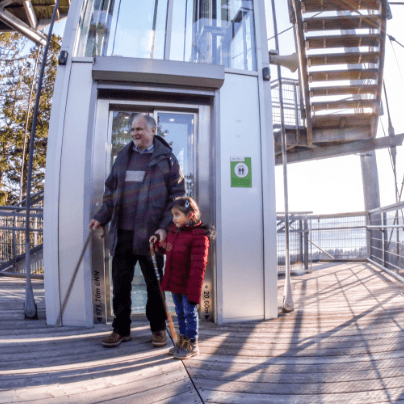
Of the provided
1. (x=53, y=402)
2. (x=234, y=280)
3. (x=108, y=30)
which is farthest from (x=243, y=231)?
(x=108, y=30)

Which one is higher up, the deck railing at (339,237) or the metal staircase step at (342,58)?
the metal staircase step at (342,58)

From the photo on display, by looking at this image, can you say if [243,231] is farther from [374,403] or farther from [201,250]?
[374,403]

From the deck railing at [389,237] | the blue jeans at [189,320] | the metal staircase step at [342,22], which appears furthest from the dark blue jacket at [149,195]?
the metal staircase step at [342,22]

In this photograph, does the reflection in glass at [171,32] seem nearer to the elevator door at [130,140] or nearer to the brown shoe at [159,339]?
the elevator door at [130,140]

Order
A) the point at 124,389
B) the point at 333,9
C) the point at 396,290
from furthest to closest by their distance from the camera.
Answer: the point at 333,9, the point at 396,290, the point at 124,389

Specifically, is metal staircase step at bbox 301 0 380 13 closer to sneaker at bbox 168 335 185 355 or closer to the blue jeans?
the blue jeans

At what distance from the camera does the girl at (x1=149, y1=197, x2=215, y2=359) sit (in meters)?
2.65

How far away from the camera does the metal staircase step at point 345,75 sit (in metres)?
7.38

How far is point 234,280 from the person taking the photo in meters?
3.58

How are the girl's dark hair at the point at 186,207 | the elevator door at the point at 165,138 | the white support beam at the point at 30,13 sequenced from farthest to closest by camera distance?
1. the white support beam at the point at 30,13
2. the elevator door at the point at 165,138
3. the girl's dark hair at the point at 186,207

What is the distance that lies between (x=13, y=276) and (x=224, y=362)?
5.72 meters

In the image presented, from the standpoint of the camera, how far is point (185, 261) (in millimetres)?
2711

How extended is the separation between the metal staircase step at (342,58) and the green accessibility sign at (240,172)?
447cm

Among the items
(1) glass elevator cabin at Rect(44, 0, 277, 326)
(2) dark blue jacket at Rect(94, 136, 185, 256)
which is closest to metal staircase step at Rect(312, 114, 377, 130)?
(1) glass elevator cabin at Rect(44, 0, 277, 326)
